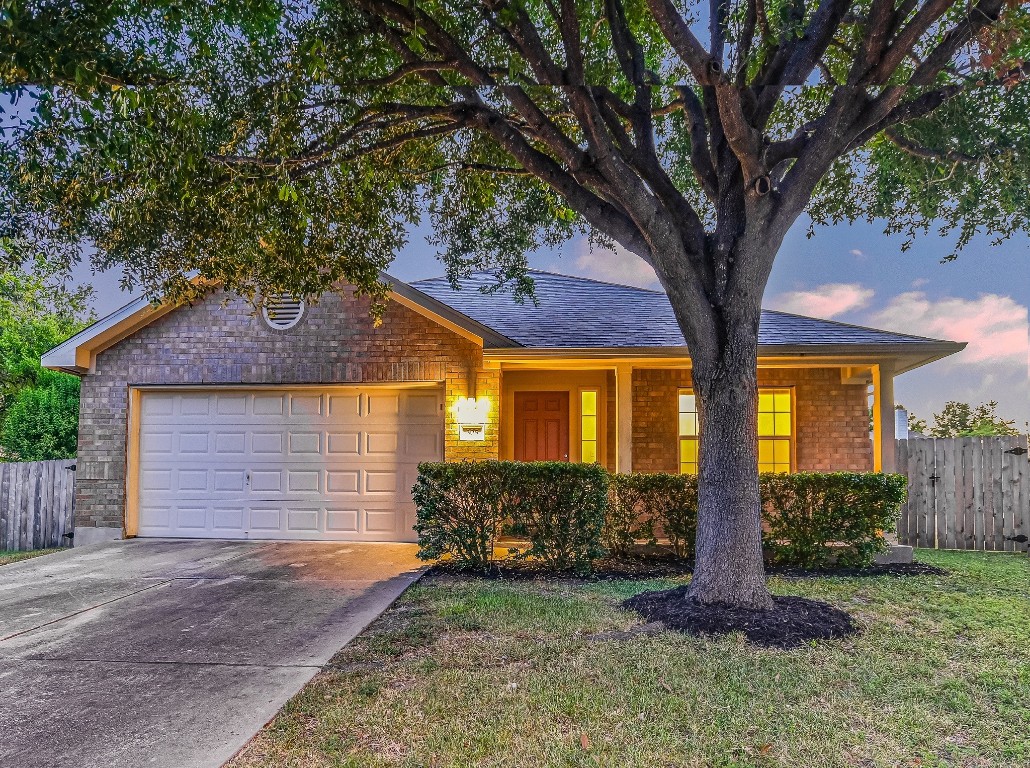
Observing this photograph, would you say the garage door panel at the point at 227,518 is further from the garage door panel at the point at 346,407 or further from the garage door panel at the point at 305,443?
the garage door panel at the point at 346,407

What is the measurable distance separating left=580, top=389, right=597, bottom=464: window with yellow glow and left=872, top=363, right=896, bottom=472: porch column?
4254 millimetres

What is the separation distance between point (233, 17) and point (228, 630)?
5133mm

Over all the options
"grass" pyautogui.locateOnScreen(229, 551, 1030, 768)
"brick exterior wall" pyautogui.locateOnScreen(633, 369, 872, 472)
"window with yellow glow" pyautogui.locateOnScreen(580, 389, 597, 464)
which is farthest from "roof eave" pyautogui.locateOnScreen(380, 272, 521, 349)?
"grass" pyautogui.locateOnScreen(229, 551, 1030, 768)

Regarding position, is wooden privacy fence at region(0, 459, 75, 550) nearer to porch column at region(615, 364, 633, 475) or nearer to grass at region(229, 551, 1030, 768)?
grass at region(229, 551, 1030, 768)

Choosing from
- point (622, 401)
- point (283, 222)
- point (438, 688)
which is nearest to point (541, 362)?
point (622, 401)

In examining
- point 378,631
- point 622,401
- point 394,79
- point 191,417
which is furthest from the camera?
point 191,417

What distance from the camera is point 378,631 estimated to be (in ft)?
17.6

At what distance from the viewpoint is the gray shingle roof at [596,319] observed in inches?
381

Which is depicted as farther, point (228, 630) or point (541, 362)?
point (541, 362)

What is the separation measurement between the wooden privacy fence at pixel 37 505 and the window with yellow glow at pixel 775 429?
452 inches

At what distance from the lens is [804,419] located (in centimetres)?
1124

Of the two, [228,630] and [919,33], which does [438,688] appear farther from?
[919,33]

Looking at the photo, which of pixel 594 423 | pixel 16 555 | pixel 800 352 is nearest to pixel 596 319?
pixel 594 423

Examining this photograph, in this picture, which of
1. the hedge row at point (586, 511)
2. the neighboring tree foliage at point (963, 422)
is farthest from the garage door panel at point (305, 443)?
the neighboring tree foliage at point (963, 422)
